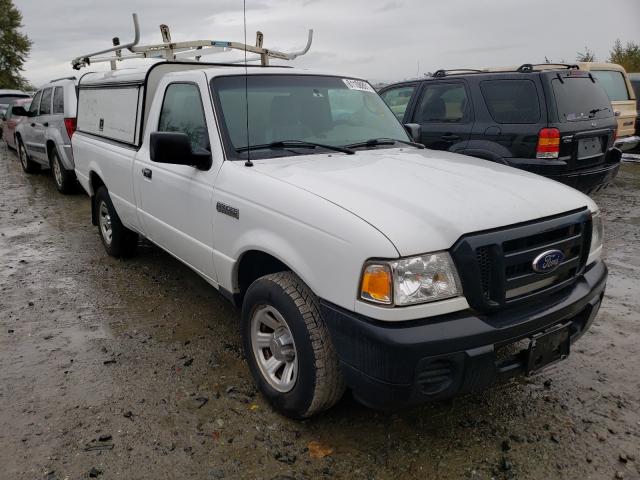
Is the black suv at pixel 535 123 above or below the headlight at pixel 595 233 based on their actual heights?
above

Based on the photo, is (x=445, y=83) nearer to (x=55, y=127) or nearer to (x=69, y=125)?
(x=69, y=125)

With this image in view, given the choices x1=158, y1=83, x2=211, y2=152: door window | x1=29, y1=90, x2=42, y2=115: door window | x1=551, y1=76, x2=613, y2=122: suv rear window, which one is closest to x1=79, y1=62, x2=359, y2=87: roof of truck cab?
x1=158, y1=83, x2=211, y2=152: door window

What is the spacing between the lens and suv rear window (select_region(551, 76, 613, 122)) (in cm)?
588

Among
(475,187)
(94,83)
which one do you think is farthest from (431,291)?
(94,83)

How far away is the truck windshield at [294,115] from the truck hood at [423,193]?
0.24 metres

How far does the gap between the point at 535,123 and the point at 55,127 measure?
24.5ft

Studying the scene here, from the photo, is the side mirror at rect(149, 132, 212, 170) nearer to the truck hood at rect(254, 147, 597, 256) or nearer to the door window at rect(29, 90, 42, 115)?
the truck hood at rect(254, 147, 597, 256)

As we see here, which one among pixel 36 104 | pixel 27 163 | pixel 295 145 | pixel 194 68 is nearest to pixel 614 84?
pixel 194 68

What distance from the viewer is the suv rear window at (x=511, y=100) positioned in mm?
5930

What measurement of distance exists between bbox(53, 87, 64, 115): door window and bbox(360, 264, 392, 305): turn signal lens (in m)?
8.05

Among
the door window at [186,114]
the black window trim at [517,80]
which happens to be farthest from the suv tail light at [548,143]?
the door window at [186,114]

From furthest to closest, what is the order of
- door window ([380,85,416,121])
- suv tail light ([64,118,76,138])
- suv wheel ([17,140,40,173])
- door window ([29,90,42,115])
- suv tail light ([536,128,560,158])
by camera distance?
suv wheel ([17,140,40,173])
door window ([29,90,42,115])
suv tail light ([64,118,76,138])
door window ([380,85,416,121])
suv tail light ([536,128,560,158])

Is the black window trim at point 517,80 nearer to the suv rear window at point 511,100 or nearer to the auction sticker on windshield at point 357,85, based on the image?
the suv rear window at point 511,100

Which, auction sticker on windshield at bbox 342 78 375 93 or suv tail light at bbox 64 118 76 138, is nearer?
auction sticker on windshield at bbox 342 78 375 93
